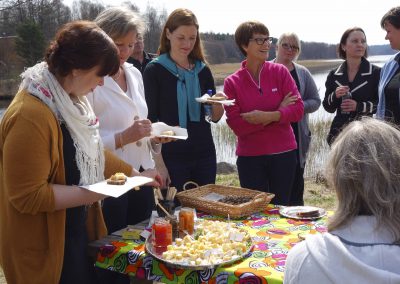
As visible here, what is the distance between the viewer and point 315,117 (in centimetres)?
812

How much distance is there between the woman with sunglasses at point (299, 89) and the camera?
3898mm

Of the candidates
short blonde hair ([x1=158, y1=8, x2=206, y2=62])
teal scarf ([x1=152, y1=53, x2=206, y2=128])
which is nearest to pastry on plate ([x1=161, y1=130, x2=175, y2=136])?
teal scarf ([x1=152, y1=53, x2=206, y2=128])

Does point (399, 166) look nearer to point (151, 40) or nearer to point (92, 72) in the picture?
point (92, 72)

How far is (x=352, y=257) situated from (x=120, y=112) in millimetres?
1601

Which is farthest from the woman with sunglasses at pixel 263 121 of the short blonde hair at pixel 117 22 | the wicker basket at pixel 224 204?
the short blonde hair at pixel 117 22

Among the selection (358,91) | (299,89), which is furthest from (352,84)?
(299,89)

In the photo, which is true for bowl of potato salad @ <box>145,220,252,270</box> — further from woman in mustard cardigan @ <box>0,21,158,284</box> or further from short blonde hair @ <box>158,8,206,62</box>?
short blonde hair @ <box>158,8,206,62</box>

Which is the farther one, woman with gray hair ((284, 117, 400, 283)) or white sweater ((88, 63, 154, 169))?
white sweater ((88, 63, 154, 169))

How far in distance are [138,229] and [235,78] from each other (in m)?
1.56

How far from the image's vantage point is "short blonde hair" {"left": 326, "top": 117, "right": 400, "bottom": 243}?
1.18 m

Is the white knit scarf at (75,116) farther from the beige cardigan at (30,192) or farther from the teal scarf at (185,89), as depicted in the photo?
the teal scarf at (185,89)

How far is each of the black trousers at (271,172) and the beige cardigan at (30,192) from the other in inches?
65.5

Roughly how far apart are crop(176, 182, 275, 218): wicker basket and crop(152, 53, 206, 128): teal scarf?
0.62 metres

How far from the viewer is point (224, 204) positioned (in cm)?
231
